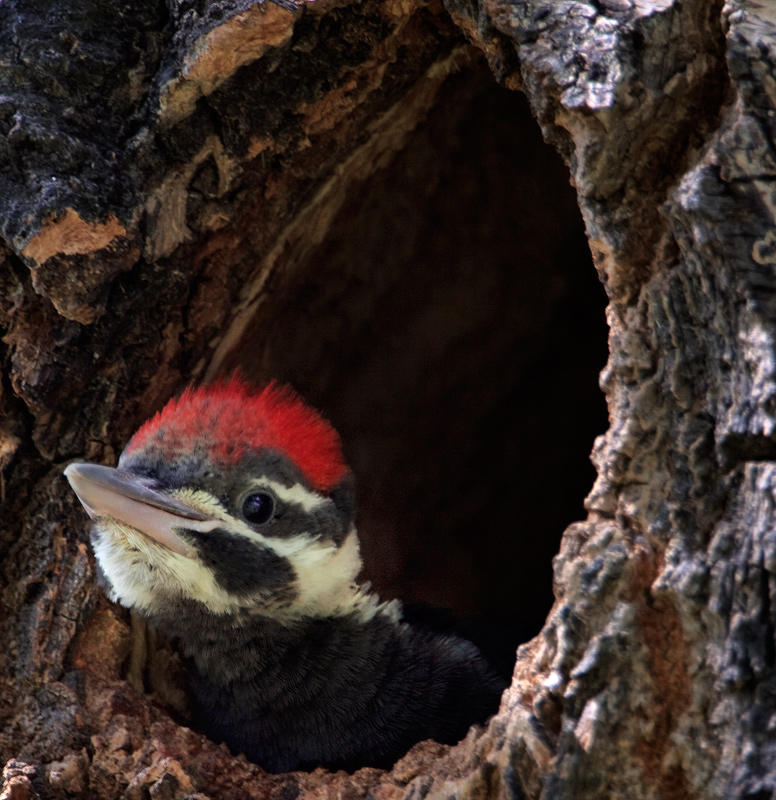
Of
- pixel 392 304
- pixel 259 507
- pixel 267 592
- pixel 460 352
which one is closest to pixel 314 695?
pixel 267 592

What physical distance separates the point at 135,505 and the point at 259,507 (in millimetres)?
280

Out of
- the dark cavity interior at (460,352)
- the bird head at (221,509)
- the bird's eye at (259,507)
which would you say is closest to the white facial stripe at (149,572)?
the bird head at (221,509)

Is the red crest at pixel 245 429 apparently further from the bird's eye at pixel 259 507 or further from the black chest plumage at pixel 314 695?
the black chest plumage at pixel 314 695

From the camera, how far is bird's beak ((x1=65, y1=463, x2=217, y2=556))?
175 cm

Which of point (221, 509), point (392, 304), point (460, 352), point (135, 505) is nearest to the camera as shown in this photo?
point (135, 505)

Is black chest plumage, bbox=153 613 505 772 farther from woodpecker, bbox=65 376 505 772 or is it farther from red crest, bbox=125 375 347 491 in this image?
red crest, bbox=125 375 347 491

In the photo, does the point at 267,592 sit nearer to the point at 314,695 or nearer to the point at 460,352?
the point at 314,695

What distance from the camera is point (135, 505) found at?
1784 mm

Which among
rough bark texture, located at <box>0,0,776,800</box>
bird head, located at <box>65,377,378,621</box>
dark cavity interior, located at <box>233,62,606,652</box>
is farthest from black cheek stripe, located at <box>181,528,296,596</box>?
dark cavity interior, located at <box>233,62,606,652</box>

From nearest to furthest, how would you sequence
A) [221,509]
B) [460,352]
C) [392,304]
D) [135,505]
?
[135,505] < [221,509] < [392,304] < [460,352]

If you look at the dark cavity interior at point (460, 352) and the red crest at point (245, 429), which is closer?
the red crest at point (245, 429)

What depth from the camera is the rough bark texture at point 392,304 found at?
123 cm

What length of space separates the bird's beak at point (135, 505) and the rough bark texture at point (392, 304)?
361 millimetres

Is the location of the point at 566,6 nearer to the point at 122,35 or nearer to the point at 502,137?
the point at 122,35
